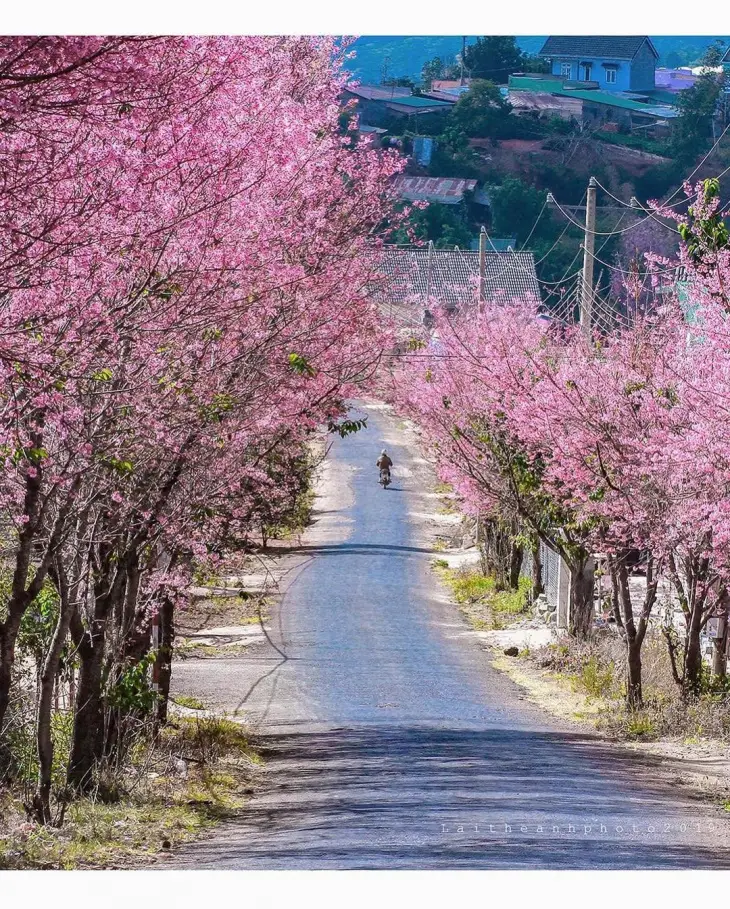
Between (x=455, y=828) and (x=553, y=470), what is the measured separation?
5.09m

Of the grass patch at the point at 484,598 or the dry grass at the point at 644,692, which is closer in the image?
the dry grass at the point at 644,692

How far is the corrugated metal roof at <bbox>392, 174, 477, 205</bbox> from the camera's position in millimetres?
9547

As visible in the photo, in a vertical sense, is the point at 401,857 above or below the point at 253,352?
below

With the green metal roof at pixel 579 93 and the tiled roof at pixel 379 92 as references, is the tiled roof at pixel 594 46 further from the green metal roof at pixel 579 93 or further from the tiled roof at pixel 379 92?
the tiled roof at pixel 379 92

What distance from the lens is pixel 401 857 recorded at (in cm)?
669

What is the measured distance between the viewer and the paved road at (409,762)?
7.05 m

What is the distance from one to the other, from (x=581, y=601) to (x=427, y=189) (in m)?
8.76

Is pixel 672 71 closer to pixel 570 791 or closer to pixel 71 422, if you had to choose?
pixel 71 422

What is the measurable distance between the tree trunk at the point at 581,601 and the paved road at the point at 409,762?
4.11 feet

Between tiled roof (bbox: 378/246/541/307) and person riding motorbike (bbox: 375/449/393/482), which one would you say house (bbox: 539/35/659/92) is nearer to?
tiled roof (bbox: 378/246/541/307)

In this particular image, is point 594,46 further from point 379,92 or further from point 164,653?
point 164,653

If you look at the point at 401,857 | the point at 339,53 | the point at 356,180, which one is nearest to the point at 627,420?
the point at 356,180

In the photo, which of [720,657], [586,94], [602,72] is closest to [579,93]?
[586,94]

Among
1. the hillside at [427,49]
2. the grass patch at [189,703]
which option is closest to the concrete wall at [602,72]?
the hillside at [427,49]
